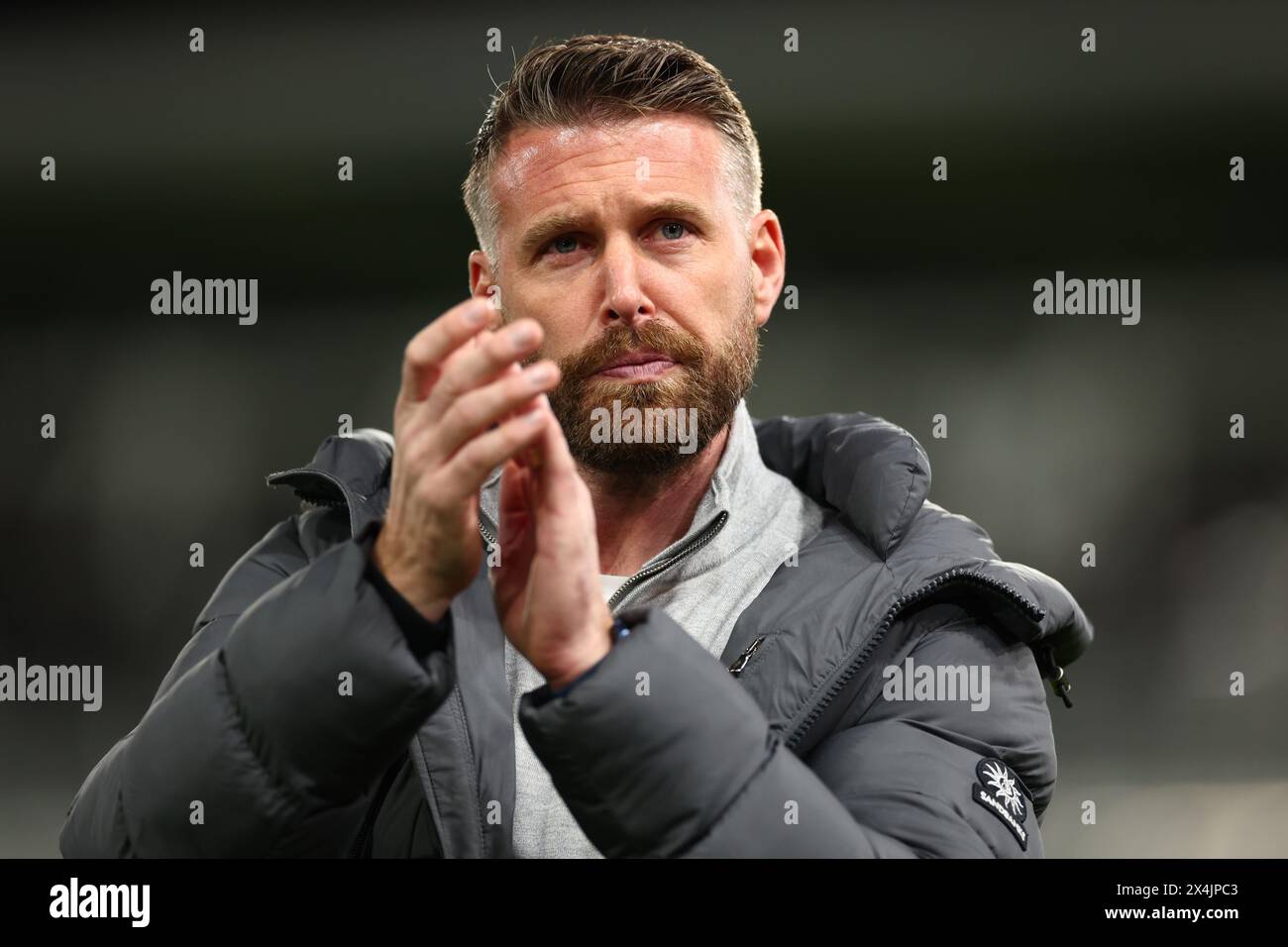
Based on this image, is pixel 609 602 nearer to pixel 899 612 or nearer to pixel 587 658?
pixel 899 612

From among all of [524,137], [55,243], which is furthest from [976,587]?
[55,243]

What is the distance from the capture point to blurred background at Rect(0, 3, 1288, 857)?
188 centimetres

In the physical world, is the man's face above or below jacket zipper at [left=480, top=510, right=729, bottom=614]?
above

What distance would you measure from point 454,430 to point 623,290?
1.25ft

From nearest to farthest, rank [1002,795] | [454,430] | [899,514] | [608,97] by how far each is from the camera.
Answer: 1. [454,430]
2. [1002,795]
3. [899,514]
4. [608,97]

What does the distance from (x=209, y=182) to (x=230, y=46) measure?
216 millimetres

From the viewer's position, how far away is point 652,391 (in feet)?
3.61

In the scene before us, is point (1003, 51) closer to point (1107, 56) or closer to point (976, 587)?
point (1107, 56)

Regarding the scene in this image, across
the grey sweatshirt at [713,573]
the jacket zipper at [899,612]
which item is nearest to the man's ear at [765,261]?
the grey sweatshirt at [713,573]

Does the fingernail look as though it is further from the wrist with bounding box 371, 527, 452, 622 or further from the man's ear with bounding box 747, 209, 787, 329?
the man's ear with bounding box 747, 209, 787, 329

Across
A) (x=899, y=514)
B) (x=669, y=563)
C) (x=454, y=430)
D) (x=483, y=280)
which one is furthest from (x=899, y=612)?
(x=483, y=280)

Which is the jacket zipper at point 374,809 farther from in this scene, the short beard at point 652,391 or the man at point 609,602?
the short beard at point 652,391

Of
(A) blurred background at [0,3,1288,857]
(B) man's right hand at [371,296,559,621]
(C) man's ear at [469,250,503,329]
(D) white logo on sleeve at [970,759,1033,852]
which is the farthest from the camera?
(A) blurred background at [0,3,1288,857]

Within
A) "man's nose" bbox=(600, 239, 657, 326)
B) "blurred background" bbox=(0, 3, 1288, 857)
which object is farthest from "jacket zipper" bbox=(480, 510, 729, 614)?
"blurred background" bbox=(0, 3, 1288, 857)
